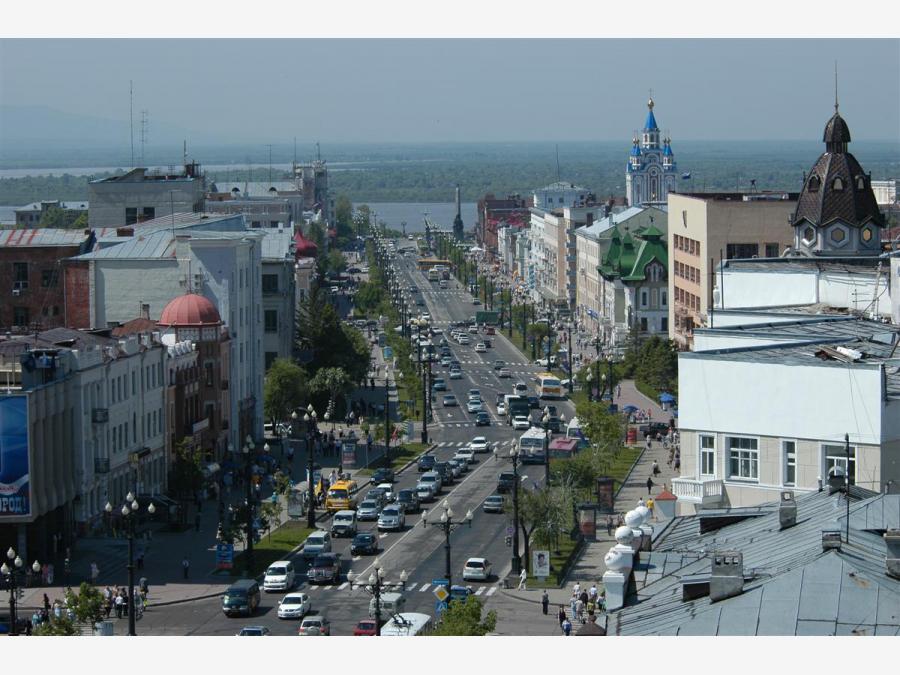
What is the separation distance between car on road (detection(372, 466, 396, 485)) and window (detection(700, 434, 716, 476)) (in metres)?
30.7

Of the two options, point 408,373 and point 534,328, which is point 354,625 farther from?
point 534,328

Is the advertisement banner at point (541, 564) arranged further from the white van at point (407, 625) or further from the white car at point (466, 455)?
the white car at point (466, 455)

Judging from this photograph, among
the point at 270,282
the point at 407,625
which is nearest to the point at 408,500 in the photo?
the point at 407,625

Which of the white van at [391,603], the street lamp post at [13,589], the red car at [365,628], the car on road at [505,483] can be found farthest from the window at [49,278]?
the red car at [365,628]

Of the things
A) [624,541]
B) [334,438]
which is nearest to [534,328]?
[334,438]

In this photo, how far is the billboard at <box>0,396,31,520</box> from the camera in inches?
2311

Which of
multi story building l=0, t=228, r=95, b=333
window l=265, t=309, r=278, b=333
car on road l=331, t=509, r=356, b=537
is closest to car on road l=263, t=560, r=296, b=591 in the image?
car on road l=331, t=509, r=356, b=537

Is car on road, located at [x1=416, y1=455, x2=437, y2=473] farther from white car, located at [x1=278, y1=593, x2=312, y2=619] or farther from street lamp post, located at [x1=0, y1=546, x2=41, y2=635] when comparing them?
white car, located at [x1=278, y1=593, x2=312, y2=619]

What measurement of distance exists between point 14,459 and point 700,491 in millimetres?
21900

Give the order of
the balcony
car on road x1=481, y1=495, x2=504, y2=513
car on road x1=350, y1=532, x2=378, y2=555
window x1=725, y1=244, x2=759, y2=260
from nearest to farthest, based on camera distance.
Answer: the balcony → car on road x1=350, y1=532, x2=378, y2=555 → car on road x1=481, y1=495, x2=504, y2=513 → window x1=725, y1=244, x2=759, y2=260

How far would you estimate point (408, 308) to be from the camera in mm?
175000

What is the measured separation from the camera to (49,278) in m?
93.8
